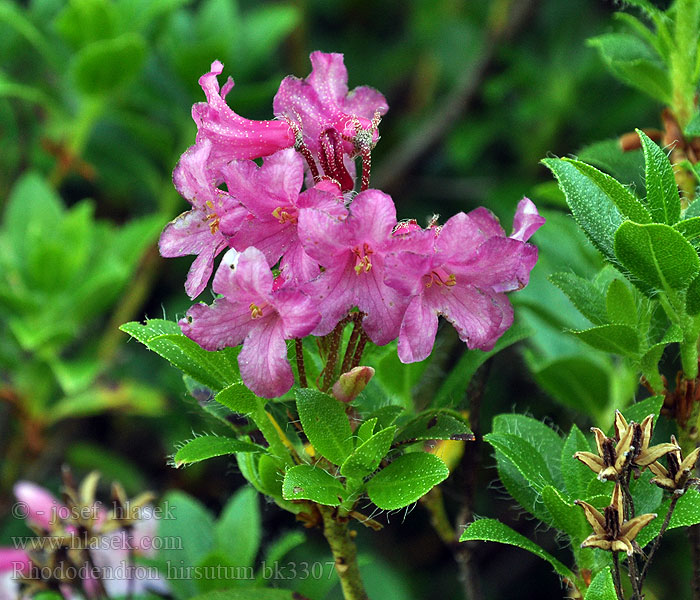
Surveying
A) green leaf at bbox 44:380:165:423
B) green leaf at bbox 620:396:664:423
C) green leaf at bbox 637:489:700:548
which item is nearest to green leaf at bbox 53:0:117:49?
green leaf at bbox 44:380:165:423

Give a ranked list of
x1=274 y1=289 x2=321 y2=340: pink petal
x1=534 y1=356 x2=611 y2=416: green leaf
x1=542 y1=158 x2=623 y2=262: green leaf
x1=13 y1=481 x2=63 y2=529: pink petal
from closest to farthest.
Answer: x1=274 y1=289 x2=321 y2=340: pink petal
x1=542 y1=158 x2=623 y2=262: green leaf
x1=534 y1=356 x2=611 y2=416: green leaf
x1=13 y1=481 x2=63 y2=529: pink petal

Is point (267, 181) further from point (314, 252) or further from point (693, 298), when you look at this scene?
point (693, 298)

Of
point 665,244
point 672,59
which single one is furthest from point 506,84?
point 665,244

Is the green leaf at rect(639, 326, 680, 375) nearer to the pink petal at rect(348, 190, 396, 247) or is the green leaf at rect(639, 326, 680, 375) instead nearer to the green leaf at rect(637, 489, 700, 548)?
the green leaf at rect(637, 489, 700, 548)

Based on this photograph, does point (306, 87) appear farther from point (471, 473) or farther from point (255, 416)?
point (471, 473)

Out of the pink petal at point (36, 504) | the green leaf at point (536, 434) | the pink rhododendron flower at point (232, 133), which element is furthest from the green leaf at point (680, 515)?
the pink petal at point (36, 504)

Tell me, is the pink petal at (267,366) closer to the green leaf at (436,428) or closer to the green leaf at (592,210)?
the green leaf at (436,428)
